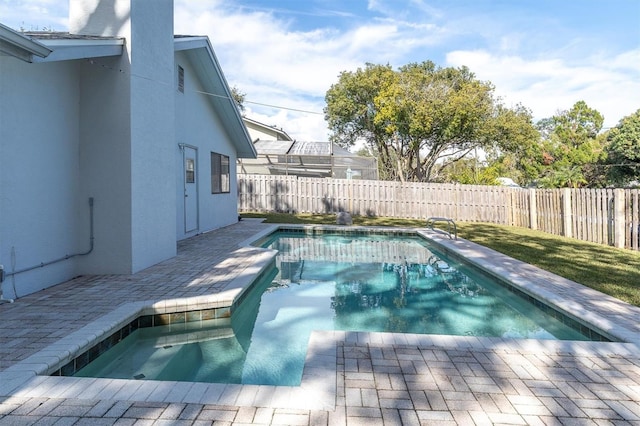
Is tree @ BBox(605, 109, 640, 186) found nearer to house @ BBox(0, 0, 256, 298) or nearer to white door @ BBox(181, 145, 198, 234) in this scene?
white door @ BBox(181, 145, 198, 234)

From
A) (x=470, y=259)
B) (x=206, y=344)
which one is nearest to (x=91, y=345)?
(x=206, y=344)

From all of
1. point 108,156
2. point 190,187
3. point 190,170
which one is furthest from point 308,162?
point 108,156

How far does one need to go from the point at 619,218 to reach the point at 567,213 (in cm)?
192

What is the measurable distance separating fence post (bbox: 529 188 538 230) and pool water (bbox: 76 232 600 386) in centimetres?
633

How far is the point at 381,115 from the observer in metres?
18.6

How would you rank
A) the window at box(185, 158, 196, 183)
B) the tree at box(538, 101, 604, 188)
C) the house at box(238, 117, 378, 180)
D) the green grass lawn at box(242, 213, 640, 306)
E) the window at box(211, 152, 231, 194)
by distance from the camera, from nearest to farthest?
the green grass lawn at box(242, 213, 640, 306)
the window at box(185, 158, 196, 183)
the window at box(211, 152, 231, 194)
the house at box(238, 117, 378, 180)
the tree at box(538, 101, 604, 188)

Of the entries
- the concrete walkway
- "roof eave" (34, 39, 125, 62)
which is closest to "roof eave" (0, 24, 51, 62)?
"roof eave" (34, 39, 125, 62)

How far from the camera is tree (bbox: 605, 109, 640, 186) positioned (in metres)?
16.9

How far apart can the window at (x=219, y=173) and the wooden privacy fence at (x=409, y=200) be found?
16.8 feet

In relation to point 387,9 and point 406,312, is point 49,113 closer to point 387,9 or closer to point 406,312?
point 406,312

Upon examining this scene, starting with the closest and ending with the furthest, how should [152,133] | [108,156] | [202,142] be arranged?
[108,156]
[152,133]
[202,142]

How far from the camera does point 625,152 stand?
17.3 meters

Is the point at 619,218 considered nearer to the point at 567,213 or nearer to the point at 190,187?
the point at 567,213

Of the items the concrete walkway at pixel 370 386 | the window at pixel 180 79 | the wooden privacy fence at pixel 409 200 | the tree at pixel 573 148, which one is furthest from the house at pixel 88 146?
the tree at pixel 573 148
